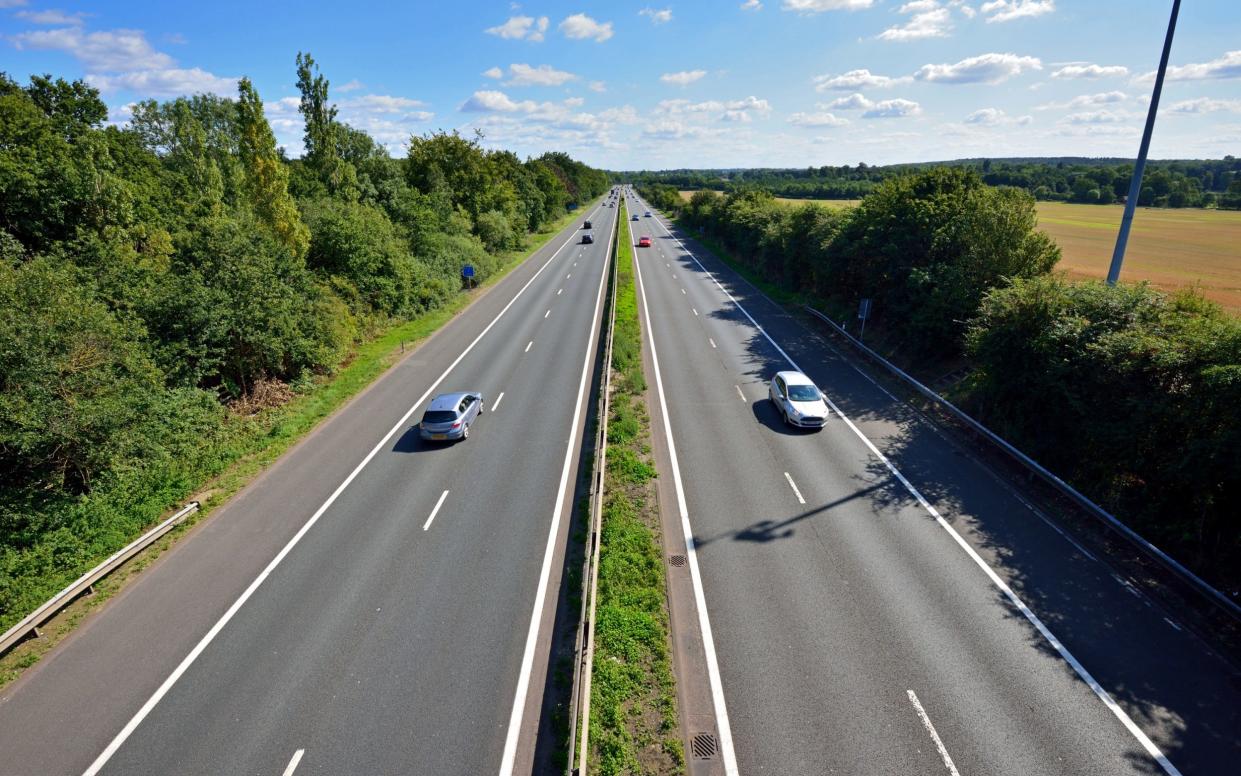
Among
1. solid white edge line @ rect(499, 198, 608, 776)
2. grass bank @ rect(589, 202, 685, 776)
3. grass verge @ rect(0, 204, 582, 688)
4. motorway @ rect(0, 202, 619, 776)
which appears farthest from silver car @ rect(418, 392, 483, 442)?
grass bank @ rect(589, 202, 685, 776)

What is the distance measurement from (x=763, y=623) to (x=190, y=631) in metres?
12.2

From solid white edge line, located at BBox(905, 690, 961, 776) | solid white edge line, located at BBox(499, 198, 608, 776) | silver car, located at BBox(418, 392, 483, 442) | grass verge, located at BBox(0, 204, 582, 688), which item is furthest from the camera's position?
silver car, located at BBox(418, 392, 483, 442)

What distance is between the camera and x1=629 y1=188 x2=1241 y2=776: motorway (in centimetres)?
880

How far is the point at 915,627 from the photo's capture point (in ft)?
36.9

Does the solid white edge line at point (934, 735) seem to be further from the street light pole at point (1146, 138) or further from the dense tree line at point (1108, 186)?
the dense tree line at point (1108, 186)

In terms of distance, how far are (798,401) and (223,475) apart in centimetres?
2020

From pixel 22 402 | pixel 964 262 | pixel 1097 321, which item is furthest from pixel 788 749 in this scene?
pixel 964 262

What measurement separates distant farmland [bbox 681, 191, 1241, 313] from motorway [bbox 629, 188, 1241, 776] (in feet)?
49.4

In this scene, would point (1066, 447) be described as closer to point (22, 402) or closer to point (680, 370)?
point (680, 370)

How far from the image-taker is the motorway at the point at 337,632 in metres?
9.09

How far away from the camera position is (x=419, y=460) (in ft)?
61.9

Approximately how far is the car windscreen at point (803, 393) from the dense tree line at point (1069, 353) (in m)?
5.55

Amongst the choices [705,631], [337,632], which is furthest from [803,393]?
[337,632]

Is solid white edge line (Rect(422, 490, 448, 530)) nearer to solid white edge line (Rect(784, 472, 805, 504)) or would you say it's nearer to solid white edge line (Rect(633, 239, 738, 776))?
solid white edge line (Rect(633, 239, 738, 776))
